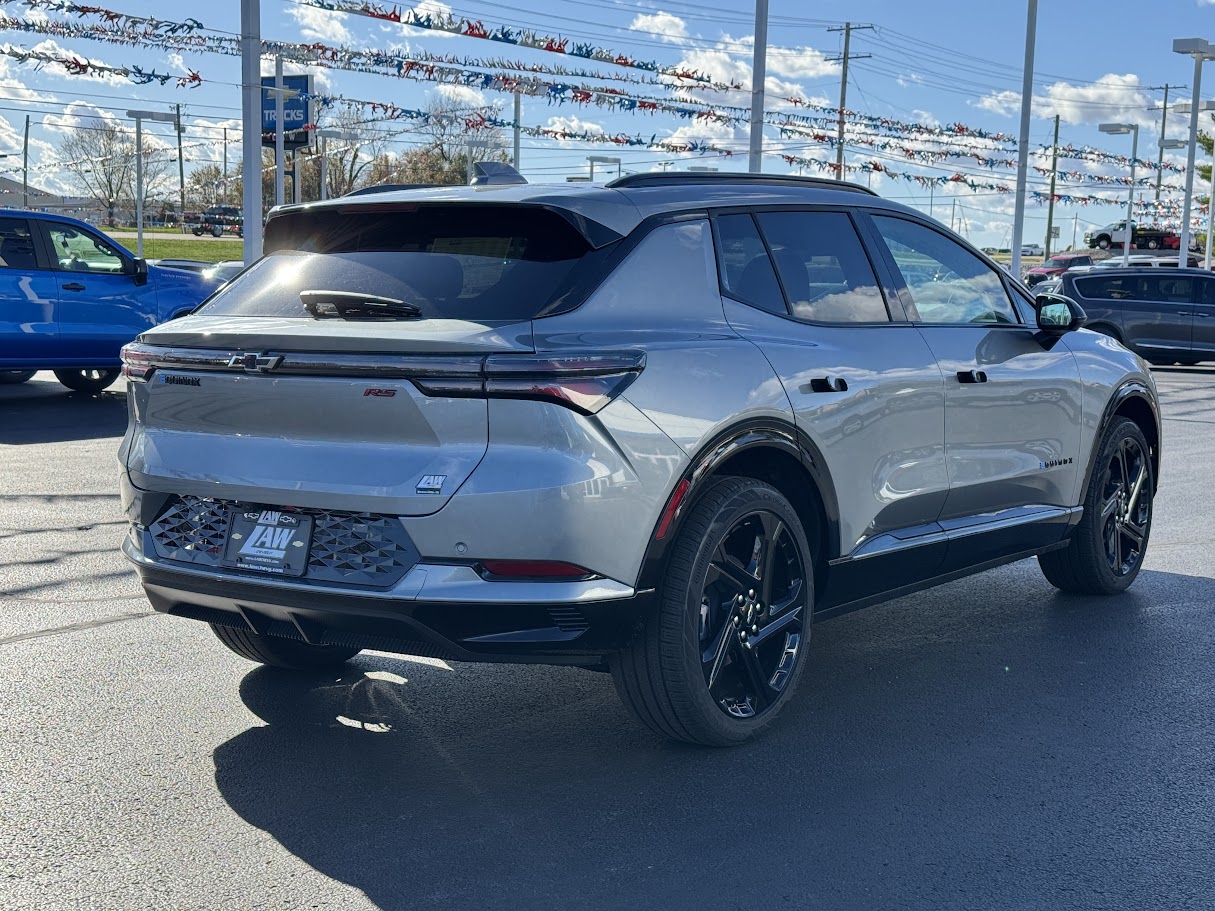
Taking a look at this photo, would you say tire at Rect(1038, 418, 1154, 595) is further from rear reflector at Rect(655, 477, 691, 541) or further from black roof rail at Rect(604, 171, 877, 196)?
rear reflector at Rect(655, 477, 691, 541)

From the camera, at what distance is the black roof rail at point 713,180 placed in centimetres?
467

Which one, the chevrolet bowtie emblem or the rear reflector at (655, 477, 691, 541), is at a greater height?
the chevrolet bowtie emblem

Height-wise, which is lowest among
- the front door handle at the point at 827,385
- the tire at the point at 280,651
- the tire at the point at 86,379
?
the tire at the point at 86,379

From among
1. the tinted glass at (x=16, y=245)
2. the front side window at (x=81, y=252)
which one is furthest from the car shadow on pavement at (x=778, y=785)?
the front side window at (x=81, y=252)

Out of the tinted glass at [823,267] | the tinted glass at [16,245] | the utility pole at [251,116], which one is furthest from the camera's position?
the utility pole at [251,116]

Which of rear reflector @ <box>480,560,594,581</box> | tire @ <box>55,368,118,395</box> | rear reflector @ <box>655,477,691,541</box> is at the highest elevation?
rear reflector @ <box>655,477,691,541</box>

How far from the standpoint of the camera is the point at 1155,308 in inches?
949

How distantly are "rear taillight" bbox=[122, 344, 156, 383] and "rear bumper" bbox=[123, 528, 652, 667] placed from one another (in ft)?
2.30

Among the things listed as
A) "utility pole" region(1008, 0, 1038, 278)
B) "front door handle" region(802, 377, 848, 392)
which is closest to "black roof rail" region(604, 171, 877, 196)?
"front door handle" region(802, 377, 848, 392)

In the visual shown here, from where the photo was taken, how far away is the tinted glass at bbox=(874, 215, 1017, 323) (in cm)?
545

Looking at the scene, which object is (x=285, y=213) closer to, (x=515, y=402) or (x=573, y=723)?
(x=515, y=402)

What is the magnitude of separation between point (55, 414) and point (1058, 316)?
34.6ft

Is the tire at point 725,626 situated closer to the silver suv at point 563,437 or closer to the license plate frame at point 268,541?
the silver suv at point 563,437

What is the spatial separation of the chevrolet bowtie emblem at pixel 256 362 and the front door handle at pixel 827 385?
1.67m
